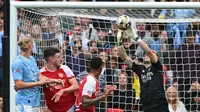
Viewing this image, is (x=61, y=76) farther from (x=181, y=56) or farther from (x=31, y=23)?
(x=181, y=56)

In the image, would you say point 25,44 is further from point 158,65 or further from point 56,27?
point 158,65

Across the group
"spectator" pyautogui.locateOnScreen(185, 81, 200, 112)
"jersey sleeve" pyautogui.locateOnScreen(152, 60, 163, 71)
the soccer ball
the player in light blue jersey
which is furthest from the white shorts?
"spectator" pyautogui.locateOnScreen(185, 81, 200, 112)

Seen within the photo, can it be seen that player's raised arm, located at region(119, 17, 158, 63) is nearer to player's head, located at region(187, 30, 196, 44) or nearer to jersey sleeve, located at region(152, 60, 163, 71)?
jersey sleeve, located at region(152, 60, 163, 71)

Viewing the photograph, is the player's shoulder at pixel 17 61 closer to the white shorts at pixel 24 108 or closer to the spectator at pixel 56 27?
the white shorts at pixel 24 108

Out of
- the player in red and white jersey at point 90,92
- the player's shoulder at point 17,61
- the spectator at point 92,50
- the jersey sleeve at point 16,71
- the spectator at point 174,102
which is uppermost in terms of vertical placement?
the spectator at point 92,50

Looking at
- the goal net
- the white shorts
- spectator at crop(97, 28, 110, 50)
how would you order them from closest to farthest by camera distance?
1. the white shorts
2. the goal net
3. spectator at crop(97, 28, 110, 50)

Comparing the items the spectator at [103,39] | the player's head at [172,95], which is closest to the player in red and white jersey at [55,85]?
the player's head at [172,95]

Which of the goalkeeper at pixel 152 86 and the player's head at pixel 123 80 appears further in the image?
the player's head at pixel 123 80

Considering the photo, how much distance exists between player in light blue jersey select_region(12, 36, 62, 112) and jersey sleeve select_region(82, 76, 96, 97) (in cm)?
38

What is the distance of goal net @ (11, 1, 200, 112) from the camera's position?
9141mm

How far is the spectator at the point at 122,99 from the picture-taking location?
9.66 metres

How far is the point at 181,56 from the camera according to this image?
34.1 feet

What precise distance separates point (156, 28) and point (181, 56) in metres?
0.81

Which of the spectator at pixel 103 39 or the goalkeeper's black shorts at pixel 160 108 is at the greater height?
the spectator at pixel 103 39
